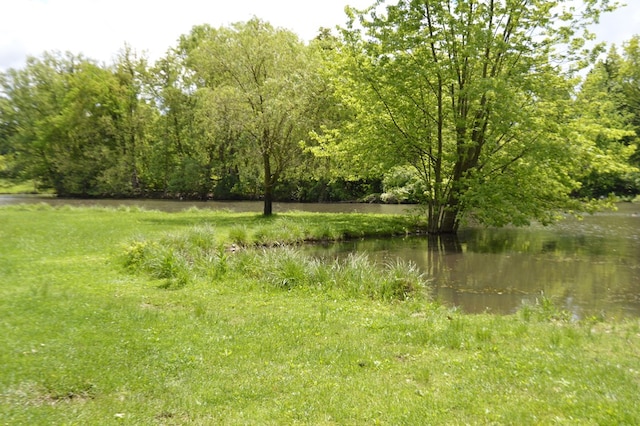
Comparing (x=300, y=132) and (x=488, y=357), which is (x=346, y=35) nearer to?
(x=300, y=132)

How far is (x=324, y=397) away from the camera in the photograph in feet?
17.7

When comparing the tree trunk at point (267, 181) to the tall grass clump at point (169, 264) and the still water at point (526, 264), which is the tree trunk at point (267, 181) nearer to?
the still water at point (526, 264)

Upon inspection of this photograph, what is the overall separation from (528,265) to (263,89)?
666 inches

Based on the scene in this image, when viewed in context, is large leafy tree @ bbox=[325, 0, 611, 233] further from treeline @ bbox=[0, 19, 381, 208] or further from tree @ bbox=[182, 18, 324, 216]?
treeline @ bbox=[0, 19, 381, 208]

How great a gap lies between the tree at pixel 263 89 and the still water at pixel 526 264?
841cm

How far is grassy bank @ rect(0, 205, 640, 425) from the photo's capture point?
5.03 m

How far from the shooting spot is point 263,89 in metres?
25.4

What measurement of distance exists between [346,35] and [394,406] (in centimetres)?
2119

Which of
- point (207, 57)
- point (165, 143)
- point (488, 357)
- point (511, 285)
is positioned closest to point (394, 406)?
point (488, 357)

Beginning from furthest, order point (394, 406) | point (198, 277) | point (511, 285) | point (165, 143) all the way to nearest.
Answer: point (165, 143) → point (511, 285) → point (198, 277) → point (394, 406)

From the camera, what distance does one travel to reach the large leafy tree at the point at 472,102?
19984 mm

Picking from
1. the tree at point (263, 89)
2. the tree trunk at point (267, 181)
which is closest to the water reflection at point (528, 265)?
the tree trunk at point (267, 181)

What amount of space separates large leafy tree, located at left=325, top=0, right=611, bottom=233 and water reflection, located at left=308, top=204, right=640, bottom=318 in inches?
75.3

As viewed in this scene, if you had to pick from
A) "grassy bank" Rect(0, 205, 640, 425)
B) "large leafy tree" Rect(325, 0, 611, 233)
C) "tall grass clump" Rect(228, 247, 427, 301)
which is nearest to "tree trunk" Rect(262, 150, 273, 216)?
"large leafy tree" Rect(325, 0, 611, 233)
